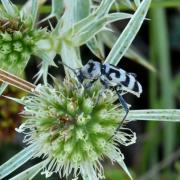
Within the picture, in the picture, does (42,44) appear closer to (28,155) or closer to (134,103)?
(28,155)

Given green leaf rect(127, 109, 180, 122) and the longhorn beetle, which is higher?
the longhorn beetle

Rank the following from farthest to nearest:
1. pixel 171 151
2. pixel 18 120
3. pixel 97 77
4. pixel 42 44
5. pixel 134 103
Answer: pixel 134 103
pixel 171 151
pixel 18 120
pixel 42 44
pixel 97 77

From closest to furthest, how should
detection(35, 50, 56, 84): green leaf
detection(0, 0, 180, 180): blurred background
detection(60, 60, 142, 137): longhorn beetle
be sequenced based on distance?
detection(60, 60, 142, 137): longhorn beetle, detection(35, 50, 56, 84): green leaf, detection(0, 0, 180, 180): blurred background

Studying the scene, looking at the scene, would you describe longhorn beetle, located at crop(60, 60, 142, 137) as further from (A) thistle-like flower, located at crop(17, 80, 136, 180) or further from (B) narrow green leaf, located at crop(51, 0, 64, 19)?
(B) narrow green leaf, located at crop(51, 0, 64, 19)

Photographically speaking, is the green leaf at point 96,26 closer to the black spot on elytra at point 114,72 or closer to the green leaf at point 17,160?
the black spot on elytra at point 114,72

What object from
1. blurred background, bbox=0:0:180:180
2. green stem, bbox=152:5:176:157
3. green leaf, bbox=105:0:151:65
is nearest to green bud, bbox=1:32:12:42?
green leaf, bbox=105:0:151:65

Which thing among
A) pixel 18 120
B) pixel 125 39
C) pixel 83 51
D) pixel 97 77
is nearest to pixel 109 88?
pixel 97 77

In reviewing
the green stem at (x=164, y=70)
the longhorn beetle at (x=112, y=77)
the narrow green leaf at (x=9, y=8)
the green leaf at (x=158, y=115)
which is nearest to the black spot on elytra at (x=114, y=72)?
the longhorn beetle at (x=112, y=77)
